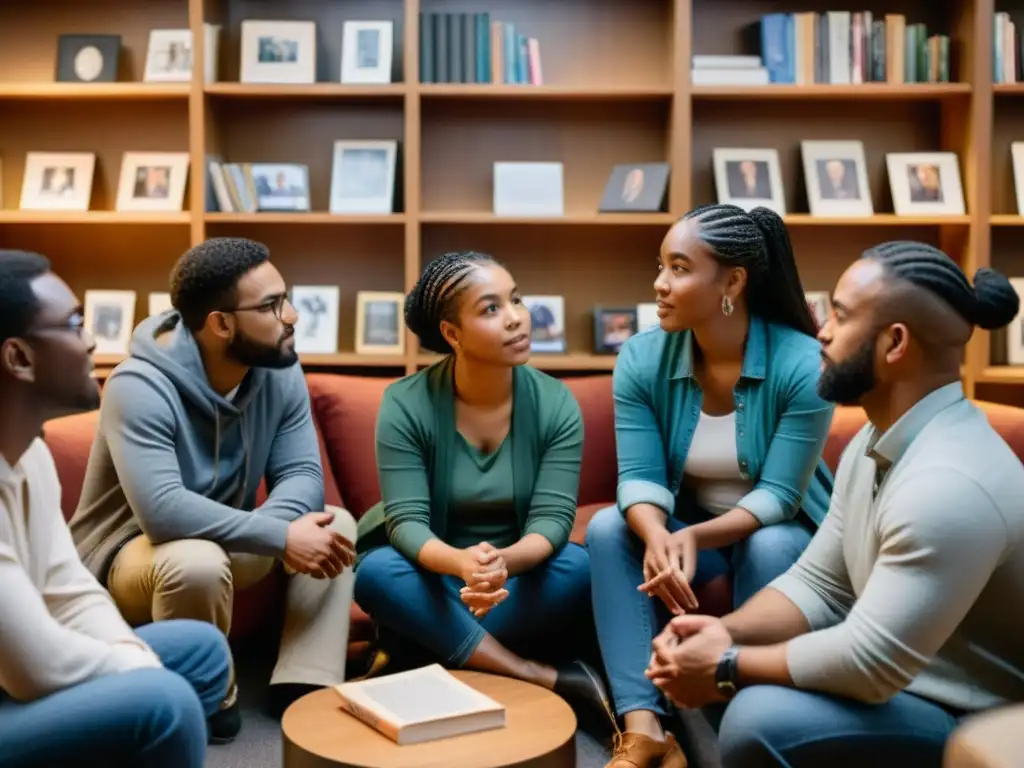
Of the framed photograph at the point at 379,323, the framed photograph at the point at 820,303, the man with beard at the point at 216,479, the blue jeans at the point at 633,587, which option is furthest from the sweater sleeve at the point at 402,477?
the framed photograph at the point at 820,303

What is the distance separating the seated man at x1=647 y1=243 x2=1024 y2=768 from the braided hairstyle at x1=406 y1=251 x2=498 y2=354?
1083 millimetres

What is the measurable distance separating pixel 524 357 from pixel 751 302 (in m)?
0.53

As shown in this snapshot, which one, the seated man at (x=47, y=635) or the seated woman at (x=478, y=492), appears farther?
the seated woman at (x=478, y=492)

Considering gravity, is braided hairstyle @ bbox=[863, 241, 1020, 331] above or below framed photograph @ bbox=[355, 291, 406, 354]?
above

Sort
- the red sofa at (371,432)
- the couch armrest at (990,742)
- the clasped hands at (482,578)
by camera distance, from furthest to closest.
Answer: the red sofa at (371,432)
the clasped hands at (482,578)
the couch armrest at (990,742)

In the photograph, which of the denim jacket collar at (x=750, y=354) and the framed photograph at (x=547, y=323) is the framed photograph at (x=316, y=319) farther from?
the denim jacket collar at (x=750, y=354)

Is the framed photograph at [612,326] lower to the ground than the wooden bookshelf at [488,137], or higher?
lower

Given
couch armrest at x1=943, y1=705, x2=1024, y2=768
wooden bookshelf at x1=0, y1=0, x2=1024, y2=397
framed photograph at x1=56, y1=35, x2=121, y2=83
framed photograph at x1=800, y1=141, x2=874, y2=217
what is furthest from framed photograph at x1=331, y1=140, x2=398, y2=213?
couch armrest at x1=943, y1=705, x2=1024, y2=768

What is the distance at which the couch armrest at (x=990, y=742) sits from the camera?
1.27 meters

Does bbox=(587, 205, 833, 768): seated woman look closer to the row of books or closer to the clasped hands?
the clasped hands

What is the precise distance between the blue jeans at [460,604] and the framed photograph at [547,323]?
1.36m

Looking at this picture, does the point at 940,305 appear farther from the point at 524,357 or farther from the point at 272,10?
the point at 272,10

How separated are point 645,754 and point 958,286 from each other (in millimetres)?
1114

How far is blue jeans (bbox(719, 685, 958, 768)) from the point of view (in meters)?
1.82
